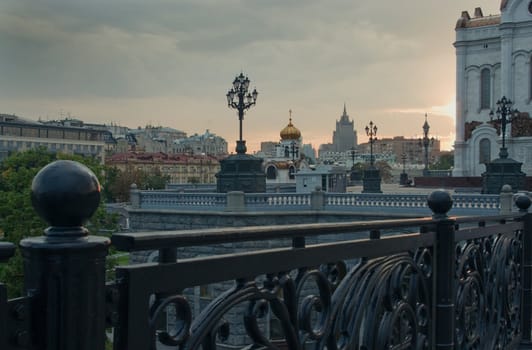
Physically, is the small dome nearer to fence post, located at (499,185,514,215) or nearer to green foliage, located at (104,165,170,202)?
green foliage, located at (104,165,170,202)

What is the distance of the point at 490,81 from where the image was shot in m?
44.3

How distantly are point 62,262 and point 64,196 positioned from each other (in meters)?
0.17

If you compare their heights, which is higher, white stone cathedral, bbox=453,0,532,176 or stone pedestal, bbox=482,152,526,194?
white stone cathedral, bbox=453,0,532,176

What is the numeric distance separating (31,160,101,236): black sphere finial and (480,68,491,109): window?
46.6 meters

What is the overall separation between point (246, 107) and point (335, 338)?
21.4 metres

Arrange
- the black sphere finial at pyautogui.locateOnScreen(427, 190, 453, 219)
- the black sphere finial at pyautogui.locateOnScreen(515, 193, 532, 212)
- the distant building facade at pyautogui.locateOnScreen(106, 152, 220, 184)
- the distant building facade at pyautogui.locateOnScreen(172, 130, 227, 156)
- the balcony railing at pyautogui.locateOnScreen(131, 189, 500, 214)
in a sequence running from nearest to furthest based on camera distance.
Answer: the black sphere finial at pyautogui.locateOnScreen(427, 190, 453, 219) → the black sphere finial at pyautogui.locateOnScreen(515, 193, 532, 212) → the balcony railing at pyautogui.locateOnScreen(131, 189, 500, 214) → the distant building facade at pyautogui.locateOnScreen(106, 152, 220, 184) → the distant building facade at pyautogui.locateOnScreen(172, 130, 227, 156)

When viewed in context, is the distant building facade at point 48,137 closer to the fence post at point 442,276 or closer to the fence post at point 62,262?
the fence post at point 442,276

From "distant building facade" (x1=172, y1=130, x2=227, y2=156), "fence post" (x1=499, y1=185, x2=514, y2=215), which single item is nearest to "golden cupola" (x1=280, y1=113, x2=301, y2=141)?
"fence post" (x1=499, y1=185, x2=514, y2=215)

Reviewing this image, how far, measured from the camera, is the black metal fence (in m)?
1.44

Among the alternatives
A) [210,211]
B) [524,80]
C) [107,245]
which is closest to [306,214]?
[210,211]

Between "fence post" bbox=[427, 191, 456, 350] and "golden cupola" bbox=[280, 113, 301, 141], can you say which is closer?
"fence post" bbox=[427, 191, 456, 350]

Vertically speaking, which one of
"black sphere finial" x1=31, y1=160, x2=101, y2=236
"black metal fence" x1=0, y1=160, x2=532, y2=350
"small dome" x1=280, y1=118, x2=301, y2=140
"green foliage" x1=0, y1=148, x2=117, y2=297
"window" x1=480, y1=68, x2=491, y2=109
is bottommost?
"green foliage" x1=0, y1=148, x2=117, y2=297

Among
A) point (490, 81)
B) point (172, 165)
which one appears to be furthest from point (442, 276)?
point (172, 165)

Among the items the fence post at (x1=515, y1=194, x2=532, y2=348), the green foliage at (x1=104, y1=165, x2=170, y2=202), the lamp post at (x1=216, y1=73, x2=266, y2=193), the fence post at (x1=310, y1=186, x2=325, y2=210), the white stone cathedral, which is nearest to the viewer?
the fence post at (x1=515, y1=194, x2=532, y2=348)
